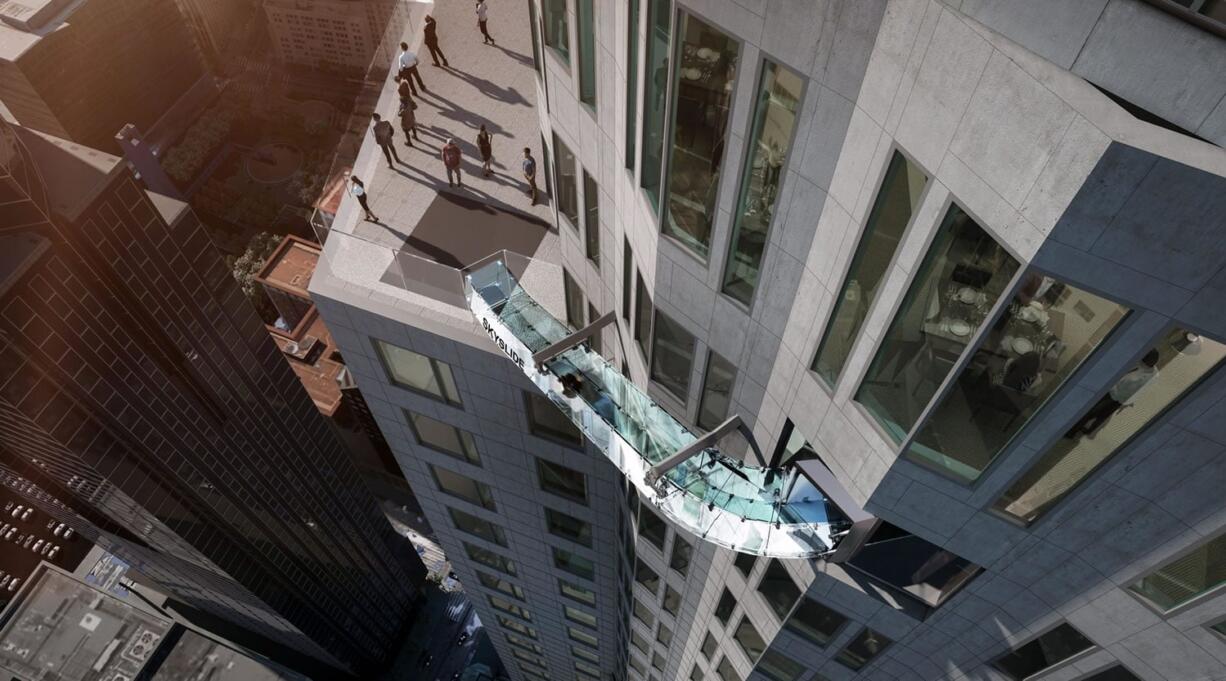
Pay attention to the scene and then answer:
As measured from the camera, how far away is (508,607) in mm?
40156

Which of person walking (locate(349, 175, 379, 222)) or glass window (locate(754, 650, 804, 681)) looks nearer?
glass window (locate(754, 650, 804, 681))

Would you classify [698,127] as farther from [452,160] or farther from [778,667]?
[778,667]

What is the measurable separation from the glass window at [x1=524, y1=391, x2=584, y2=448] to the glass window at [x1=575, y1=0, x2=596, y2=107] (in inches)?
349

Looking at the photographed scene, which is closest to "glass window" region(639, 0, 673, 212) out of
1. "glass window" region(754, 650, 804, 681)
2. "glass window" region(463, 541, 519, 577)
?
"glass window" region(754, 650, 804, 681)

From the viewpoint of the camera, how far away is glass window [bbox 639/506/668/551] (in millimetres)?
21734

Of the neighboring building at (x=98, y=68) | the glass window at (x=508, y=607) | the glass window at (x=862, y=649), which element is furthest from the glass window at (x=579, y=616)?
the neighboring building at (x=98, y=68)

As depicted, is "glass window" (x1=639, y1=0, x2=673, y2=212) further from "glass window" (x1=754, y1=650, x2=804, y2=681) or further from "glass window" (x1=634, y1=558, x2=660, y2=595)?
"glass window" (x1=634, y1=558, x2=660, y2=595)

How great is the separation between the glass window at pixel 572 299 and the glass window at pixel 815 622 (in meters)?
9.09

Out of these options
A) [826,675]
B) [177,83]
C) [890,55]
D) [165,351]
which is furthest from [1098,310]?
[177,83]

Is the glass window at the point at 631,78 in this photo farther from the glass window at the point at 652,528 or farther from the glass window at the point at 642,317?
the glass window at the point at 652,528

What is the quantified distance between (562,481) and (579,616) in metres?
14.6

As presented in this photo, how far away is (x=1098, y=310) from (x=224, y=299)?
60617 mm

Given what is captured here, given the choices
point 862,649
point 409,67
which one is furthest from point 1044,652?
point 409,67

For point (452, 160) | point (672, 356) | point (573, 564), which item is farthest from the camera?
point (573, 564)
